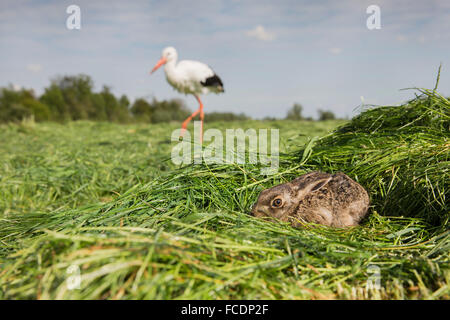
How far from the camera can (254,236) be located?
69.7 inches

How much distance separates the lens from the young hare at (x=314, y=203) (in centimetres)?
240

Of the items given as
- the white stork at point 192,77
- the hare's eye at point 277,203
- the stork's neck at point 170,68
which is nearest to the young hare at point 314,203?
the hare's eye at point 277,203

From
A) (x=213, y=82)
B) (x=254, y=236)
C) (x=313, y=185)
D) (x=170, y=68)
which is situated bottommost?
(x=254, y=236)

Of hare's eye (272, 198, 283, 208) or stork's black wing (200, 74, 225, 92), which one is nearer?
hare's eye (272, 198, 283, 208)

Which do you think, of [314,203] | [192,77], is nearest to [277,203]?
[314,203]

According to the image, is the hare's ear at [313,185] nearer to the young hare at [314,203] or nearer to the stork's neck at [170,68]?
the young hare at [314,203]

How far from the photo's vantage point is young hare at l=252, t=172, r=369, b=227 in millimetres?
2400

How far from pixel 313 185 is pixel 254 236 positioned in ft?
2.94

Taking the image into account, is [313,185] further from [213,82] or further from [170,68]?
[170,68]

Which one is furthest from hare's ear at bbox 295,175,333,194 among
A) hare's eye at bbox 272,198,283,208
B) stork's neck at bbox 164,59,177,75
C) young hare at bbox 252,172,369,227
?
stork's neck at bbox 164,59,177,75

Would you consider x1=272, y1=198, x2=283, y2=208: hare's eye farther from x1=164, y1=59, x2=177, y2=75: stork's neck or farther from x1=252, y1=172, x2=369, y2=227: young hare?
x1=164, y1=59, x2=177, y2=75: stork's neck

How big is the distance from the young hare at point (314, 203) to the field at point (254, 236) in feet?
0.53

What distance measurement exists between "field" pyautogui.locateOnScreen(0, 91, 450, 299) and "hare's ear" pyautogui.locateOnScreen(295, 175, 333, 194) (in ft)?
1.07
